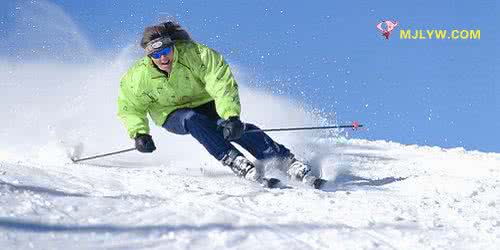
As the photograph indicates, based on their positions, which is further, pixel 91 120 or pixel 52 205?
pixel 91 120

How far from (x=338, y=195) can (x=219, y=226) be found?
1581mm

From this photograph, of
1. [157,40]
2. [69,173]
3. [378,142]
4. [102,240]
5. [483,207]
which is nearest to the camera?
[102,240]

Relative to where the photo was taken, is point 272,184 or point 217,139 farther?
point 217,139

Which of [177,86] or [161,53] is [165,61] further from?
[177,86]

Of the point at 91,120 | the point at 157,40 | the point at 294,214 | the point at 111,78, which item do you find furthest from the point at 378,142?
the point at 294,214

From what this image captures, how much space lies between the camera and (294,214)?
3490 millimetres

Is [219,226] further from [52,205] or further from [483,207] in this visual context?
[483,207]

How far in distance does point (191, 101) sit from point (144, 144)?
0.62 metres

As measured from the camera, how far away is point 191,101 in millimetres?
5875

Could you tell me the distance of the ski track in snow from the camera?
2.81 meters

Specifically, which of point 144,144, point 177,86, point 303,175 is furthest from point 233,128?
point 144,144

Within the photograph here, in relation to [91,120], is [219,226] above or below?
below

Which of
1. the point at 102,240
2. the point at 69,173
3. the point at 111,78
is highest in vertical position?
the point at 111,78

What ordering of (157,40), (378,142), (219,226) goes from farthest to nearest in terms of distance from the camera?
(378,142) → (157,40) → (219,226)
